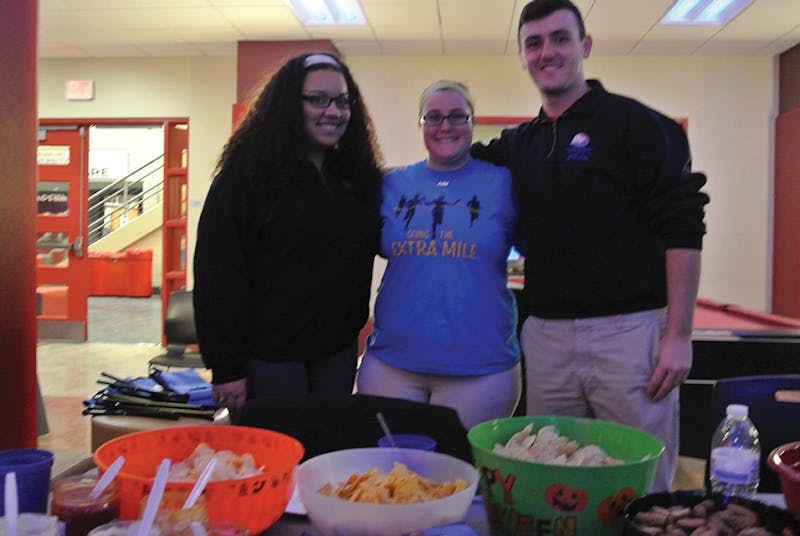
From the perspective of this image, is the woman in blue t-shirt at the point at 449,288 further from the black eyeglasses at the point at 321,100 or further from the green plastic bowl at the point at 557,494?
the green plastic bowl at the point at 557,494

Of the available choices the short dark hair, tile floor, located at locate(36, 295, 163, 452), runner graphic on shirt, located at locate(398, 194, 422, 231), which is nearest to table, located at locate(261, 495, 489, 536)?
runner graphic on shirt, located at locate(398, 194, 422, 231)

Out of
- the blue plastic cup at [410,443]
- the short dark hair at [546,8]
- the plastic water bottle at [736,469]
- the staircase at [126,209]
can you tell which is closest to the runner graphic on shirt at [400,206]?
A: the short dark hair at [546,8]

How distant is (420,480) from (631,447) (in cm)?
33

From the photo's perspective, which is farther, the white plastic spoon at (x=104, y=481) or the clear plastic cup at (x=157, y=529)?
the white plastic spoon at (x=104, y=481)

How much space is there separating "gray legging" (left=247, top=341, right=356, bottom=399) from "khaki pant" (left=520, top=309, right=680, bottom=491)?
0.53 metres

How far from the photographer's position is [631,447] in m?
1.04

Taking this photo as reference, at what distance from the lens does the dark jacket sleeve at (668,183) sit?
1648 millimetres

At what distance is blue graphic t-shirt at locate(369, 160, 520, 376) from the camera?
6.05 ft

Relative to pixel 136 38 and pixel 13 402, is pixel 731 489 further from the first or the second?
pixel 136 38

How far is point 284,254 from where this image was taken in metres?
1.88

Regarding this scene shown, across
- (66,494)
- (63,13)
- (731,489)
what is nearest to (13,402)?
(66,494)

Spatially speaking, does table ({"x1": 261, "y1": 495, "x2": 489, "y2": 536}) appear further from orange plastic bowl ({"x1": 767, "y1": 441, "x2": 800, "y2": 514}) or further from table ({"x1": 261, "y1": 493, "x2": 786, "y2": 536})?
orange plastic bowl ({"x1": 767, "y1": 441, "x2": 800, "y2": 514})

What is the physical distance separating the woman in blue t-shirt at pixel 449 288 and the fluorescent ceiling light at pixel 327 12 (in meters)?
4.01

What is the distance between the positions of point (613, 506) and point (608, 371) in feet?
2.89
